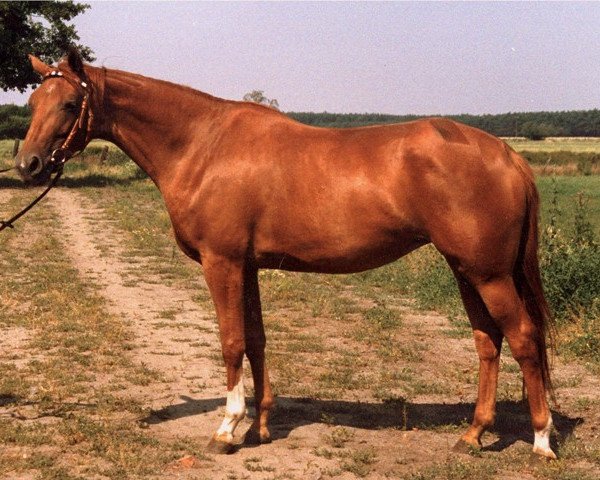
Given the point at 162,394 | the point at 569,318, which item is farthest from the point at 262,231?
the point at 569,318

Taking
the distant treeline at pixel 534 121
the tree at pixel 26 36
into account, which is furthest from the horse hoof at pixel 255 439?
the distant treeline at pixel 534 121

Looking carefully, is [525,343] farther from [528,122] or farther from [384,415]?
[528,122]

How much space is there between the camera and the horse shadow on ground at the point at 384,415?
5875 millimetres

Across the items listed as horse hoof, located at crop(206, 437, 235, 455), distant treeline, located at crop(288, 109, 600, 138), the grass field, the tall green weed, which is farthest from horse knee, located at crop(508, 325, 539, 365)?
distant treeline, located at crop(288, 109, 600, 138)

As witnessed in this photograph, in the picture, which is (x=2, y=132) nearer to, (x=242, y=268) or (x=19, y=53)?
(x=19, y=53)

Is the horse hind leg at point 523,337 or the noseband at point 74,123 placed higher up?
the noseband at point 74,123

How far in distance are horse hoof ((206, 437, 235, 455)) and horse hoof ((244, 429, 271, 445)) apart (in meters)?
0.27

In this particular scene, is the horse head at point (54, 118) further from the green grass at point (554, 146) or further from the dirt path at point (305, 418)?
the green grass at point (554, 146)

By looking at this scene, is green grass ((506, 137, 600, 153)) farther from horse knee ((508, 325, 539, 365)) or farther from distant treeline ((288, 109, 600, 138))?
horse knee ((508, 325, 539, 365))

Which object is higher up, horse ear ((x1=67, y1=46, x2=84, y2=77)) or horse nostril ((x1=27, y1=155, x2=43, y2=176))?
horse ear ((x1=67, y1=46, x2=84, y2=77))

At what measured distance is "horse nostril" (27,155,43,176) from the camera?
16.9 ft

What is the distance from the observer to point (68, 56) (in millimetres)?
5191

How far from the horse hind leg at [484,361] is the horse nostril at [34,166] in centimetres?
304

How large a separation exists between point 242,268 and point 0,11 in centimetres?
2599
